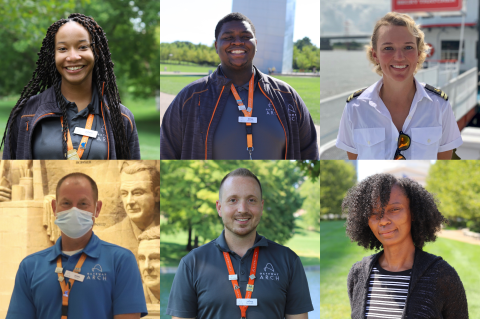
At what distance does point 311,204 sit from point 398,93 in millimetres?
1460

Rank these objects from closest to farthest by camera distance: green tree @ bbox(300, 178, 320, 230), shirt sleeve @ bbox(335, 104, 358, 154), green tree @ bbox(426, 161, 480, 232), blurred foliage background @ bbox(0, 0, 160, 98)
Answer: shirt sleeve @ bbox(335, 104, 358, 154) < green tree @ bbox(300, 178, 320, 230) < green tree @ bbox(426, 161, 480, 232) < blurred foliage background @ bbox(0, 0, 160, 98)

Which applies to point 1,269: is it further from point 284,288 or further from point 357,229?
point 357,229

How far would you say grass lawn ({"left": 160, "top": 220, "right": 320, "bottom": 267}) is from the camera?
4.37 m

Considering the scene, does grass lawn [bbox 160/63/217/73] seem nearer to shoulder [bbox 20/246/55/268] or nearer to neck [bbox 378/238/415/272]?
shoulder [bbox 20/246/55/268]

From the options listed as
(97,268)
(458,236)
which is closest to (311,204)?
(97,268)

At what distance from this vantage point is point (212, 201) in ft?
15.4

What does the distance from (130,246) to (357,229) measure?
6.15ft

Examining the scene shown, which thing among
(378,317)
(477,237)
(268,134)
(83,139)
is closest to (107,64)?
(83,139)

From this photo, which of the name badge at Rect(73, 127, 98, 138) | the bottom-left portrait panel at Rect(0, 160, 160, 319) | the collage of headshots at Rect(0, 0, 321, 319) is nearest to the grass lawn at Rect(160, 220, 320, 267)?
the collage of headshots at Rect(0, 0, 321, 319)

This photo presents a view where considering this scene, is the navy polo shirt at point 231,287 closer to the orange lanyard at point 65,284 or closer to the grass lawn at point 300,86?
the orange lanyard at point 65,284

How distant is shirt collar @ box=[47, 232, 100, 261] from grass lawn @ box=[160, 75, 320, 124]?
143 centimetres

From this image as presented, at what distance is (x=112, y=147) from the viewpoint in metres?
3.63

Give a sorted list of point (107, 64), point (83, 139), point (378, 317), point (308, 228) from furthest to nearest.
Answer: point (308, 228)
point (107, 64)
point (83, 139)
point (378, 317)

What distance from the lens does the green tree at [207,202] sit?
450cm
